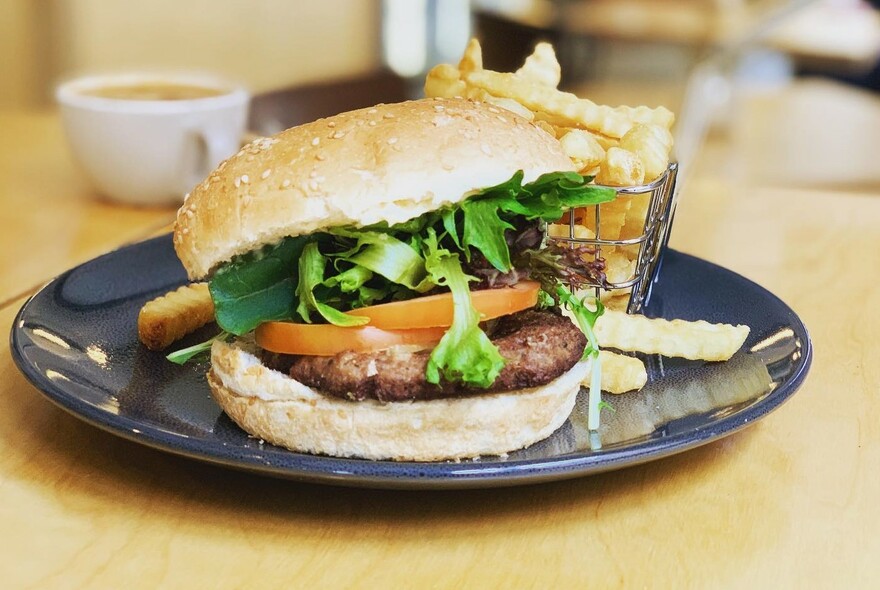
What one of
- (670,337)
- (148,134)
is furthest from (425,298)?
(148,134)

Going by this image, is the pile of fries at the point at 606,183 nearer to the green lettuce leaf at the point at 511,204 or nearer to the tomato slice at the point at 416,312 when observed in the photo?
the green lettuce leaf at the point at 511,204

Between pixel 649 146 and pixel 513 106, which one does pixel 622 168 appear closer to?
pixel 649 146

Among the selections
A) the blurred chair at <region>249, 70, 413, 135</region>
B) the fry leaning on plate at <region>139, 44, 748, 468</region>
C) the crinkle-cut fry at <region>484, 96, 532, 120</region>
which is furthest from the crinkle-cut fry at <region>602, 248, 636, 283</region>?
the blurred chair at <region>249, 70, 413, 135</region>

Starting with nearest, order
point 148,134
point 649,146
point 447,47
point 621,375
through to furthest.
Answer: point 621,375, point 649,146, point 148,134, point 447,47

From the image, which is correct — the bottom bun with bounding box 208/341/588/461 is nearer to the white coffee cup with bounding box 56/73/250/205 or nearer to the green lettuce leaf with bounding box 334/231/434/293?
the green lettuce leaf with bounding box 334/231/434/293

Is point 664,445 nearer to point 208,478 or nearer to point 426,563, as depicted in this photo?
point 426,563

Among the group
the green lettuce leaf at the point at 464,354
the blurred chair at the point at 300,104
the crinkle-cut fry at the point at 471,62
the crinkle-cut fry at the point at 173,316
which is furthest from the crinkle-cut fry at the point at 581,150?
the blurred chair at the point at 300,104
